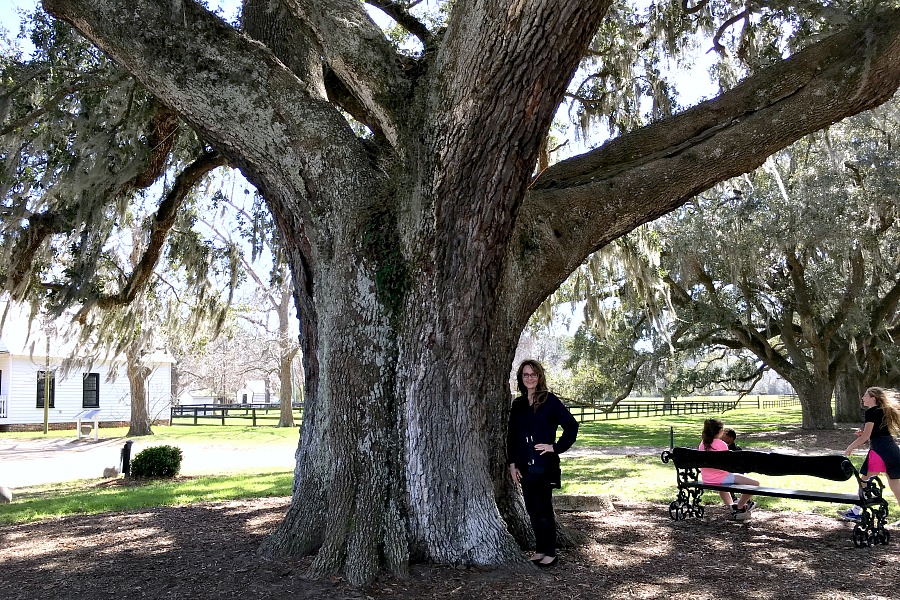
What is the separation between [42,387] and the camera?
88.2 feet

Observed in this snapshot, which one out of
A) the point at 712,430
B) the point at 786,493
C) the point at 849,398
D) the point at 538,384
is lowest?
the point at 849,398

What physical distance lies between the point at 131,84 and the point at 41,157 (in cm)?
245

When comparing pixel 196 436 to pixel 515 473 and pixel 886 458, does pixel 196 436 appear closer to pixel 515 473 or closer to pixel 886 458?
pixel 515 473

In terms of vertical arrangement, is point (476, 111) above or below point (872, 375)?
above

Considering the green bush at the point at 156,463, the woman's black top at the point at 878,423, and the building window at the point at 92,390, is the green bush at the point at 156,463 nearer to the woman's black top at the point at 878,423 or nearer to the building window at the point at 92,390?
the woman's black top at the point at 878,423

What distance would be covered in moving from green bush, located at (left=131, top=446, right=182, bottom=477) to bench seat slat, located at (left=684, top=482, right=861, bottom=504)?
27.9 ft

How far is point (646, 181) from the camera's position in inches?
207

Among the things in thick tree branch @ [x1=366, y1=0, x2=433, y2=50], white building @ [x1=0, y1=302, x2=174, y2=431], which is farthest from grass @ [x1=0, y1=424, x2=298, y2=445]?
thick tree branch @ [x1=366, y1=0, x2=433, y2=50]

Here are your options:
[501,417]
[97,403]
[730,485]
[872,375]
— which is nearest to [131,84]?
[501,417]

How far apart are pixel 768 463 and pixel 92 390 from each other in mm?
28215

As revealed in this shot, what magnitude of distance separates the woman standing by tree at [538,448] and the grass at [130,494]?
4955 millimetres

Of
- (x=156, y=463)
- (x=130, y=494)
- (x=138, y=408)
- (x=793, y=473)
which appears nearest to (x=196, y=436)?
(x=138, y=408)

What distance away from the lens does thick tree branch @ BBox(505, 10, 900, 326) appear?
5.02 meters

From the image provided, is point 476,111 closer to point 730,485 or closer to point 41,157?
point 730,485
